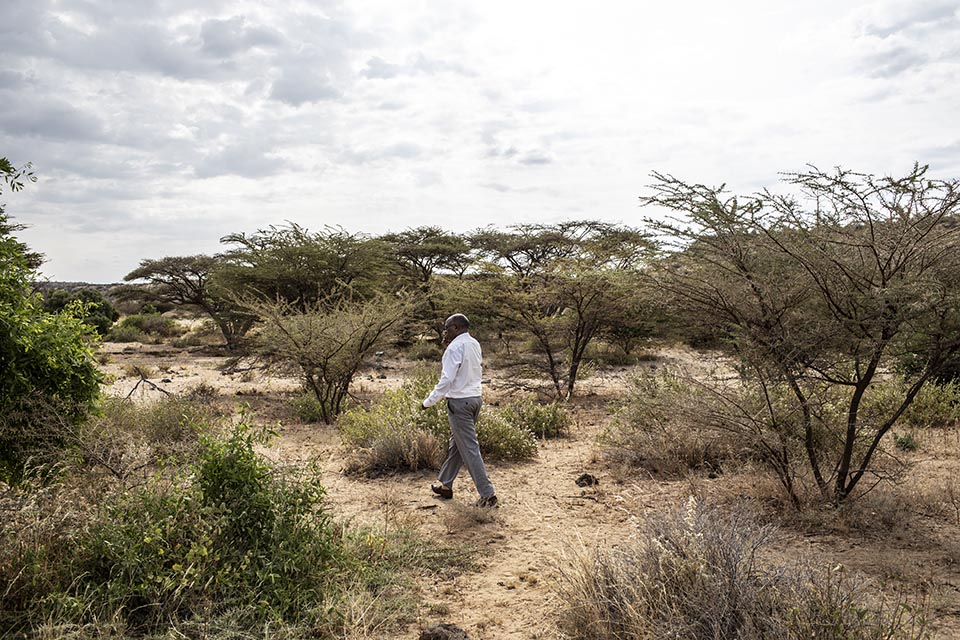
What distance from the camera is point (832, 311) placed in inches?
204

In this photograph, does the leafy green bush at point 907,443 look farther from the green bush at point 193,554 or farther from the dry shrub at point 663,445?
the green bush at point 193,554

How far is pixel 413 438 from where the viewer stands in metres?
7.92

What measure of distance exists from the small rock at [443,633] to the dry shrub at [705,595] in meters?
0.61

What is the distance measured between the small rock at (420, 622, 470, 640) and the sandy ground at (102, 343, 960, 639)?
248 mm

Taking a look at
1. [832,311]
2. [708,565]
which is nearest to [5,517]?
[708,565]

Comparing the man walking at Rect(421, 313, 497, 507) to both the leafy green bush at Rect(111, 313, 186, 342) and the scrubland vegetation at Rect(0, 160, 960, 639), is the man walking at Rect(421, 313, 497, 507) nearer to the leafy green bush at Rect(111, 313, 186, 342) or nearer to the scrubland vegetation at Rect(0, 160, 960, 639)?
the scrubland vegetation at Rect(0, 160, 960, 639)

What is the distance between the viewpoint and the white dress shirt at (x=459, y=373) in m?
6.21

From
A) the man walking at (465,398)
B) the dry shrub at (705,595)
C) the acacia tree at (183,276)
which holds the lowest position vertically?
the dry shrub at (705,595)

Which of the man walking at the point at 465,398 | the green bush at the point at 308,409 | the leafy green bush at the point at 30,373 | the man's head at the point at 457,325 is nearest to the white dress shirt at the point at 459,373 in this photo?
the man walking at the point at 465,398

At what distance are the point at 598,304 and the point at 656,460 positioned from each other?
21.3 feet

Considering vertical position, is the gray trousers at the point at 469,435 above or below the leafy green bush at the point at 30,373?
below

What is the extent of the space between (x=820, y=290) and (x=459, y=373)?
3170 millimetres

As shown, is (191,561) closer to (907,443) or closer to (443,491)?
(443,491)

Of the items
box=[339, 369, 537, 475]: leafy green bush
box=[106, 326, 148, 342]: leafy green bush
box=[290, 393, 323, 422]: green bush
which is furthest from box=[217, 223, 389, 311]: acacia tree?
box=[106, 326, 148, 342]: leafy green bush
